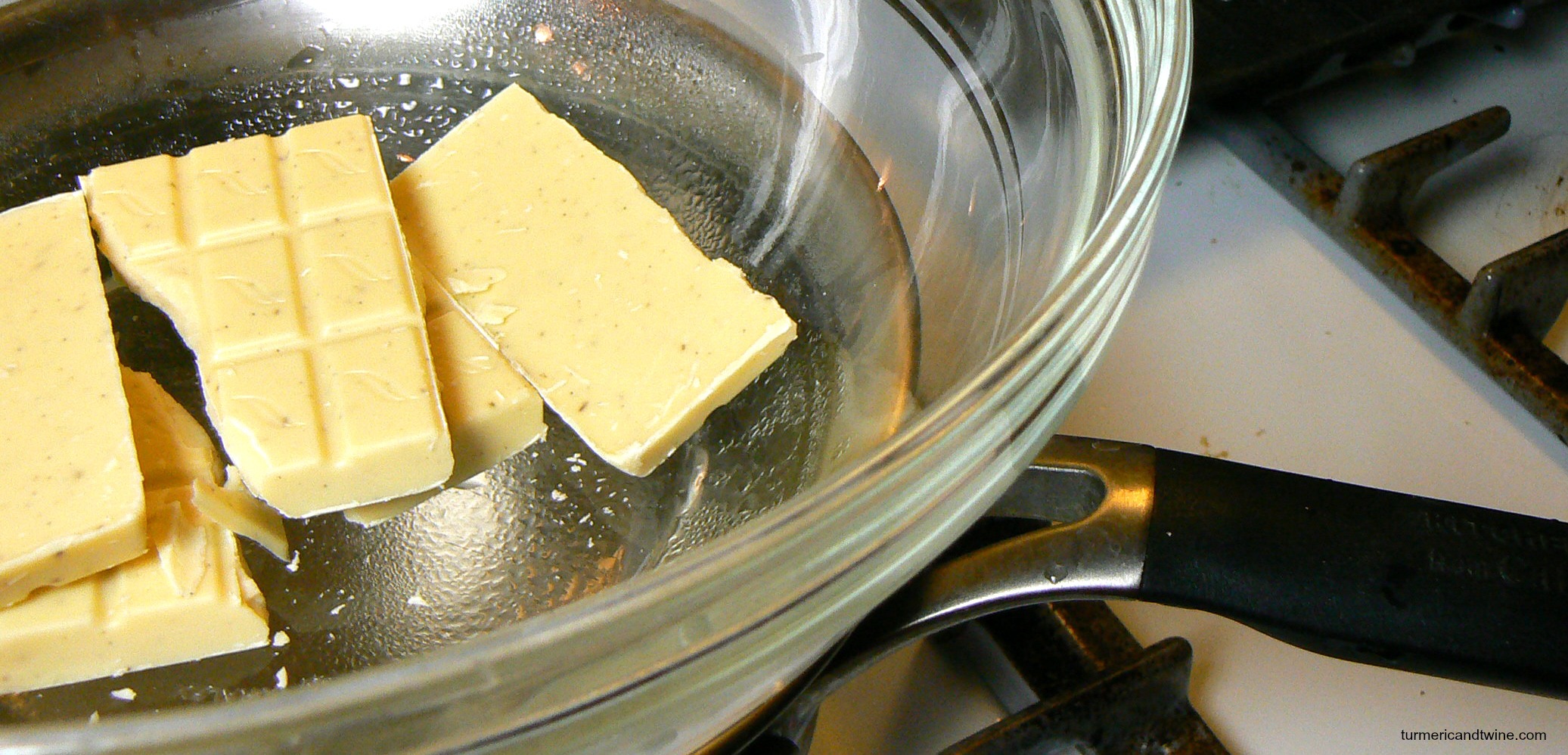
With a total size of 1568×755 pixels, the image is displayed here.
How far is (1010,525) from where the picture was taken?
503 millimetres

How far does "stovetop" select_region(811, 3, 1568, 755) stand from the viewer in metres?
0.52

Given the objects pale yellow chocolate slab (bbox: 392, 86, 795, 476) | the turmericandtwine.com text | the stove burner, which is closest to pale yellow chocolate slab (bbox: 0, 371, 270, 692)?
pale yellow chocolate slab (bbox: 392, 86, 795, 476)

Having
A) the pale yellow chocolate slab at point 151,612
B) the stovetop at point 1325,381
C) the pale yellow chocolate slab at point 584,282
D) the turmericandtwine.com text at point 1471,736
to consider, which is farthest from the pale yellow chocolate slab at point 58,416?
the turmericandtwine.com text at point 1471,736

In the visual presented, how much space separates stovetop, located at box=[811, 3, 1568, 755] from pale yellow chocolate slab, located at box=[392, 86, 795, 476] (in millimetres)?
A: 152

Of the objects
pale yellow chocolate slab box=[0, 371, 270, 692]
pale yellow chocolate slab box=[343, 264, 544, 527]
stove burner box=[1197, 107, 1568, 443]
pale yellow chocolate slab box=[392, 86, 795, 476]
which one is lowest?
pale yellow chocolate slab box=[0, 371, 270, 692]

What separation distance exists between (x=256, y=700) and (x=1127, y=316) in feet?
1.70

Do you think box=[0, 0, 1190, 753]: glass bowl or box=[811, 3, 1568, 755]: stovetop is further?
box=[811, 3, 1568, 755]: stovetop

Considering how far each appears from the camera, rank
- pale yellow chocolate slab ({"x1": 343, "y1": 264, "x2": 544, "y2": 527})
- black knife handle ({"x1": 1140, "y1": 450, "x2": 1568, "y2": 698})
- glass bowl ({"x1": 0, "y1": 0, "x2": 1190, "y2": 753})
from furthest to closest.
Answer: pale yellow chocolate slab ({"x1": 343, "y1": 264, "x2": 544, "y2": 527}) → black knife handle ({"x1": 1140, "y1": 450, "x2": 1568, "y2": 698}) → glass bowl ({"x1": 0, "y1": 0, "x2": 1190, "y2": 753})

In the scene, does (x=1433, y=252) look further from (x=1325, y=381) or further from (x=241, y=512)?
(x=241, y=512)

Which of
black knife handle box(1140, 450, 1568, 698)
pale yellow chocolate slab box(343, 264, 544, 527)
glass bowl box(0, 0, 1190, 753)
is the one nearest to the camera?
glass bowl box(0, 0, 1190, 753)

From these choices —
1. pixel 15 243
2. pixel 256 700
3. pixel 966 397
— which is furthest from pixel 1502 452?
pixel 15 243

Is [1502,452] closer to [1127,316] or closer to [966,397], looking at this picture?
[1127,316]

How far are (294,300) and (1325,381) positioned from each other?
0.50m

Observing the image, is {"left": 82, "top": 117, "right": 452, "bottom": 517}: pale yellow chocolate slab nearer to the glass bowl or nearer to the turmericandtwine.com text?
the glass bowl
